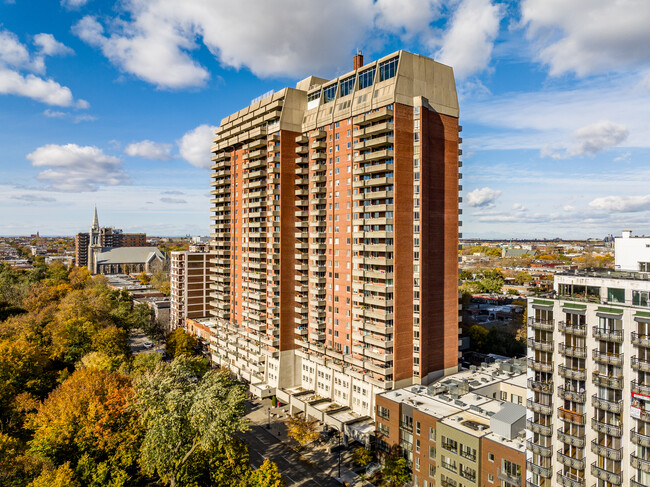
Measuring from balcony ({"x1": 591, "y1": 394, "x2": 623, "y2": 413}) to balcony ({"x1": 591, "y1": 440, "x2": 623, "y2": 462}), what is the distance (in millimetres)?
3035

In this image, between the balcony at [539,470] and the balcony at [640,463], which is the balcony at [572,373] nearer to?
the balcony at [640,463]

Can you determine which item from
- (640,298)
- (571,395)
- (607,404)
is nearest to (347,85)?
(640,298)

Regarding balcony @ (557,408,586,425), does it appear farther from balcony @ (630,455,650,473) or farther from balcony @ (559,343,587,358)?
balcony @ (559,343,587,358)

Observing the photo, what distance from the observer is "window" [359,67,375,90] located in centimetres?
6438

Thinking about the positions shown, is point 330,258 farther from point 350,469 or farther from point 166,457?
point 166,457

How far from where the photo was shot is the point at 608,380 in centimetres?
3316

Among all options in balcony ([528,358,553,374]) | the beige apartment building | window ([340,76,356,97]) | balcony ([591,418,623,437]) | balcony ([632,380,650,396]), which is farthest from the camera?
window ([340,76,356,97])

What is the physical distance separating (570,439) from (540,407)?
321 cm

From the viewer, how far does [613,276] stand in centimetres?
3716

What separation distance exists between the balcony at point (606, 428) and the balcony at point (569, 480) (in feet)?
15.9

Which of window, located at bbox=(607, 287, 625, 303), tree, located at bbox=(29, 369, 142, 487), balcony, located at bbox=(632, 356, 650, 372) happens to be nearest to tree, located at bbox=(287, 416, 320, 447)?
tree, located at bbox=(29, 369, 142, 487)

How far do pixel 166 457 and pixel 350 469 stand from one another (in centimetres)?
2392

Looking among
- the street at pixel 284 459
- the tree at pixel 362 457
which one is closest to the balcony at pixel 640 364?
the tree at pixel 362 457

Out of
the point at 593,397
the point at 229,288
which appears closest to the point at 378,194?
the point at 593,397
